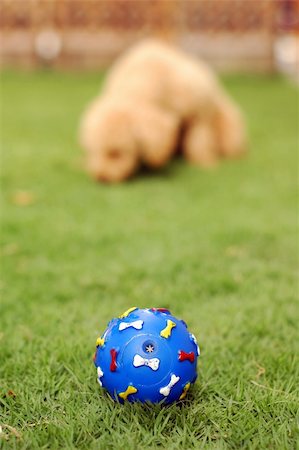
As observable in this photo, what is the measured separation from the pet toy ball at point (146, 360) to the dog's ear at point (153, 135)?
10.7 feet

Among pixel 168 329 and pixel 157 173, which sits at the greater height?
pixel 168 329

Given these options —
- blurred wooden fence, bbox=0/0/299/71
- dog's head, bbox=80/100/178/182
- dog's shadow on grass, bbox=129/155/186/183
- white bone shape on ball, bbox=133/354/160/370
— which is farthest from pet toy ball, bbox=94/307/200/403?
blurred wooden fence, bbox=0/0/299/71

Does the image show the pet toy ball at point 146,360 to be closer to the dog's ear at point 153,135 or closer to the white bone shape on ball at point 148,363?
the white bone shape on ball at point 148,363

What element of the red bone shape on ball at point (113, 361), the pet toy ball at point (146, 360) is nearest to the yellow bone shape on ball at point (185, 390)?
the pet toy ball at point (146, 360)

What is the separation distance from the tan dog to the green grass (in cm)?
22

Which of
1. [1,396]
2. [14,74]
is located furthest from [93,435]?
[14,74]

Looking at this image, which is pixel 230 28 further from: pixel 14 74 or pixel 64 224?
pixel 64 224

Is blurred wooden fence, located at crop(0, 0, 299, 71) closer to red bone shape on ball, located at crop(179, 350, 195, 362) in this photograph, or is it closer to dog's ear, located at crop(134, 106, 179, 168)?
dog's ear, located at crop(134, 106, 179, 168)

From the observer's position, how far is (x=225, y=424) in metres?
1.92

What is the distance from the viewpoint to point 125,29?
1398 centimetres

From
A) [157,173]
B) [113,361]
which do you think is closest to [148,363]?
[113,361]

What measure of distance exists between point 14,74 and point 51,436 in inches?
487

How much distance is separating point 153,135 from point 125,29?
9.65 metres

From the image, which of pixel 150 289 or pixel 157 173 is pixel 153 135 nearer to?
pixel 157 173
